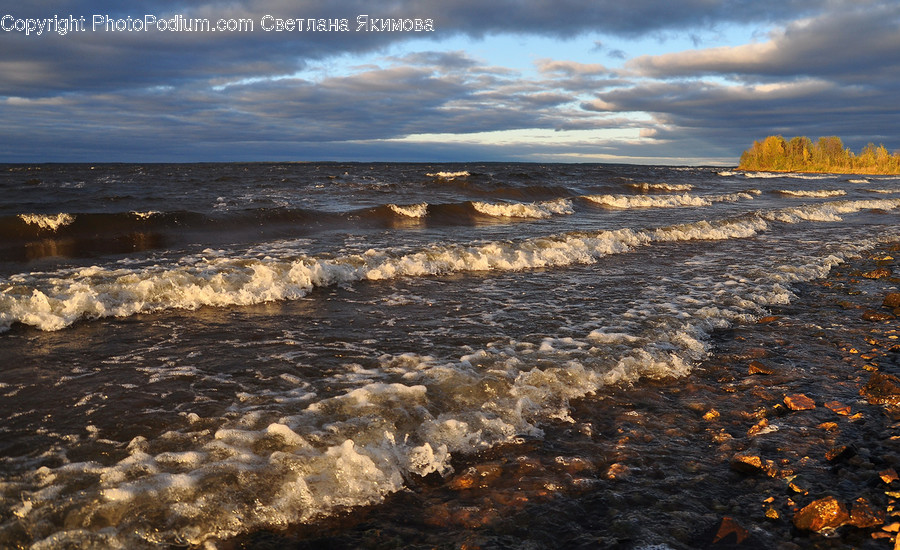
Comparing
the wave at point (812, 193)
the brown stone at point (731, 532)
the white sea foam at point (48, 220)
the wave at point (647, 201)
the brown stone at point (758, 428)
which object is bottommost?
the brown stone at point (731, 532)

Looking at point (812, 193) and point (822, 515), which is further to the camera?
point (812, 193)

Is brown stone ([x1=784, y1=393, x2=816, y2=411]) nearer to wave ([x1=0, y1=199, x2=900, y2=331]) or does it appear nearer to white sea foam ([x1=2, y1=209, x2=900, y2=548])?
white sea foam ([x1=2, y1=209, x2=900, y2=548])

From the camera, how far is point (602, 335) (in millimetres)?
6523

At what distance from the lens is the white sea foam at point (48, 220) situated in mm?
14594

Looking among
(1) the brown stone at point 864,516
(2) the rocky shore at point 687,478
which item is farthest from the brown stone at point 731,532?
(1) the brown stone at point 864,516

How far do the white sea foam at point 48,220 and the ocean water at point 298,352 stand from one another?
0.06 metres

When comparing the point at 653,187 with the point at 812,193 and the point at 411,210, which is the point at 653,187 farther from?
the point at 411,210

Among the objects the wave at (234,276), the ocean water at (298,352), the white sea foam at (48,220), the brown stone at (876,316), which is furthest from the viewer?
the white sea foam at (48,220)

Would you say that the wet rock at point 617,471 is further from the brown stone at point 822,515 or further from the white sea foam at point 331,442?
the brown stone at point 822,515

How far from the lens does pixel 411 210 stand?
20.3 m

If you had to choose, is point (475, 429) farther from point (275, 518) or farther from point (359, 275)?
point (359, 275)

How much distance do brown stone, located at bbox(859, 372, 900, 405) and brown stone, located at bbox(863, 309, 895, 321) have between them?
298cm

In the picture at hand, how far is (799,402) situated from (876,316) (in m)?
4.09

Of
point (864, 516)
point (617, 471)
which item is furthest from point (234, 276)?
point (864, 516)
